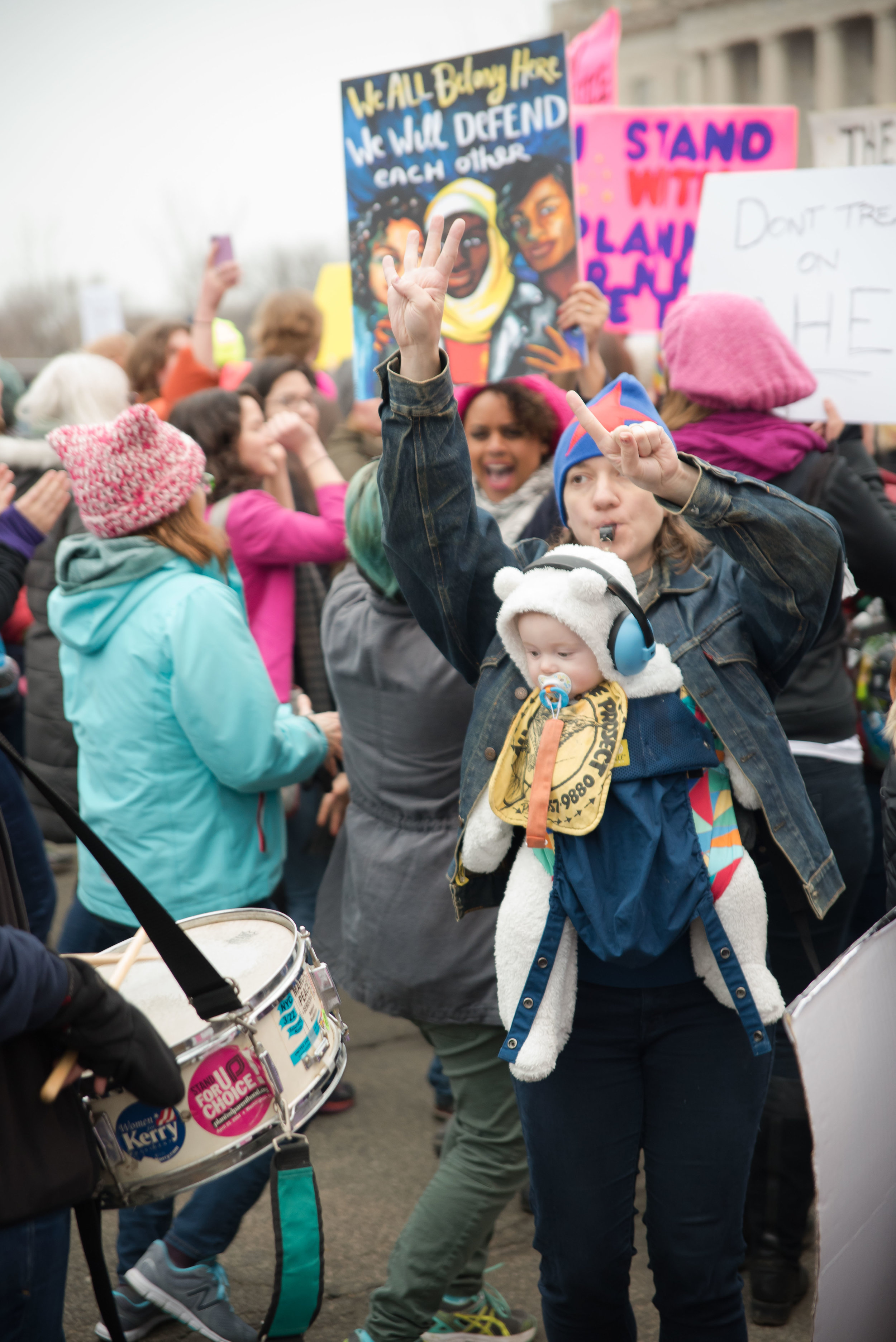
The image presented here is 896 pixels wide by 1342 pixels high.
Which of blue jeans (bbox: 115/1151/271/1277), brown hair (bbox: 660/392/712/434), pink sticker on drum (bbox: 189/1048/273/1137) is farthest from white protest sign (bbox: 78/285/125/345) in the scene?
pink sticker on drum (bbox: 189/1048/273/1137)

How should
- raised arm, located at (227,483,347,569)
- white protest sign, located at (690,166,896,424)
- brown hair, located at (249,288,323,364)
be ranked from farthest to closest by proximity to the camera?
brown hair, located at (249,288,323,364), raised arm, located at (227,483,347,569), white protest sign, located at (690,166,896,424)

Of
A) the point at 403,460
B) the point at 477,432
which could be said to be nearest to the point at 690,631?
the point at 403,460

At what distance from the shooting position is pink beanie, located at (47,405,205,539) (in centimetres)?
272

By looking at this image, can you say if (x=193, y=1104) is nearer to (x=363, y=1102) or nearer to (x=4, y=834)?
(x=4, y=834)

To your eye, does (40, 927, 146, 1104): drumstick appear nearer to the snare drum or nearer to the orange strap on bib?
the snare drum

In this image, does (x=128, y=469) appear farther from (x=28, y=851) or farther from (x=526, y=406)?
(x=526, y=406)

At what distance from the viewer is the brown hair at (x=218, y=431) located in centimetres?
385

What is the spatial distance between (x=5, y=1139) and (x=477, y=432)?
8.30ft

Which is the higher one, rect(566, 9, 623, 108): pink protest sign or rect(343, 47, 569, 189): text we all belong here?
rect(566, 9, 623, 108): pink protest sign

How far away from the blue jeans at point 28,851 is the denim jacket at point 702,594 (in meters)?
1.41

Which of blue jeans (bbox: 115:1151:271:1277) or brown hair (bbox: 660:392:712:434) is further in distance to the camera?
brown hair (bbox: 660:392:712:434)

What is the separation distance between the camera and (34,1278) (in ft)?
5.50

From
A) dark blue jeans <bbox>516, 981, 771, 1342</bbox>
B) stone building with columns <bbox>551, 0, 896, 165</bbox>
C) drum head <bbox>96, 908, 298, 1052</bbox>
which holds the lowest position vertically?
dark blue jeans <bbox>516, 981, 771, 1342</bbox>

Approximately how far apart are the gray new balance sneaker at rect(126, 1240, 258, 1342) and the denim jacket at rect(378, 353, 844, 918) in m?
1.22
